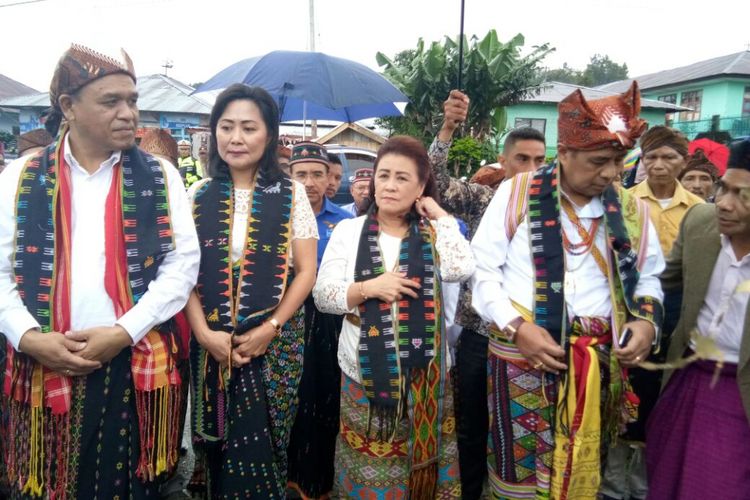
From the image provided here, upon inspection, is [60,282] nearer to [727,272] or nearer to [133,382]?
[133,382]

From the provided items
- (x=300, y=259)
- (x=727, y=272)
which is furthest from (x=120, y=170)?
(x=727, y=272)

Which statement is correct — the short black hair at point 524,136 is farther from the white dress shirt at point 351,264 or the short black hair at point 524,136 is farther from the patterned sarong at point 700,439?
the patterned sarong at point 700,439

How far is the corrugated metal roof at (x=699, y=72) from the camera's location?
25.6 meters

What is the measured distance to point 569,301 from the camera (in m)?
2.11

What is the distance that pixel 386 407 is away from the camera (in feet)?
7.30

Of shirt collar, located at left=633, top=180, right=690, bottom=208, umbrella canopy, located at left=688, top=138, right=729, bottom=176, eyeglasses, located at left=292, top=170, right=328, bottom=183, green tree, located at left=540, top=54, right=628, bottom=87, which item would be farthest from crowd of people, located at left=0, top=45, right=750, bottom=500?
green tree, located at left=540, top=54, right=628, bottom=87

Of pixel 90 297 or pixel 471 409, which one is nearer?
pixel 90 297

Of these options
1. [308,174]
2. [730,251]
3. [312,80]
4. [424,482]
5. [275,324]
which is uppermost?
[312,80]

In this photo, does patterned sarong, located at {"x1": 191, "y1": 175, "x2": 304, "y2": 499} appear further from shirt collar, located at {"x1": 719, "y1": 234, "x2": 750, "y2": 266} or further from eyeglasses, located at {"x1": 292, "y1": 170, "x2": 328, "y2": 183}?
shirt collar, located at {"x1": 719, "y1": 234, "x2": 750, "y2": 266}

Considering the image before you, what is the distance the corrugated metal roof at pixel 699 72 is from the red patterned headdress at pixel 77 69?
27.2 metres

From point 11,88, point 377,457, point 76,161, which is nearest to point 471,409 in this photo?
point 377,457

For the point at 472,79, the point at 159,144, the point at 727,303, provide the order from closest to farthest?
the point at 727,303, the point at 159,144, the point at 472,79

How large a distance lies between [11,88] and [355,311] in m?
40.2

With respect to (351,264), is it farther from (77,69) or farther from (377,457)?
(77,69)
